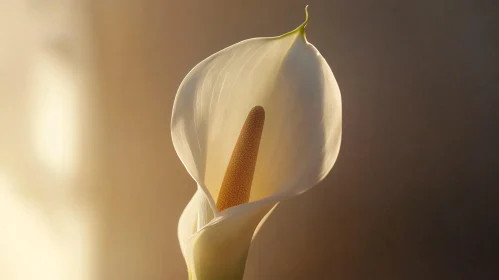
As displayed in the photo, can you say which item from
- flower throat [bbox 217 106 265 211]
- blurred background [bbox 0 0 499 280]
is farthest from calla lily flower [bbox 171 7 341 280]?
blurred background [bbox 0 0 499 280]

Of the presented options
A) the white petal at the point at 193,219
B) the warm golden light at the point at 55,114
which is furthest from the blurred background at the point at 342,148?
the white petal at the point at 193,219

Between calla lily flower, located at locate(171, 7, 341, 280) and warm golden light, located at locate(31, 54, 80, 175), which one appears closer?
calla lily flower, located at locate(171, 7, 341, 280)

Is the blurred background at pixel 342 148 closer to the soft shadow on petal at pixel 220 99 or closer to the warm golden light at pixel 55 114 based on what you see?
the warm golden light at pixel 55 114

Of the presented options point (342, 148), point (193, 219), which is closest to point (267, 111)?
point (193, 219)

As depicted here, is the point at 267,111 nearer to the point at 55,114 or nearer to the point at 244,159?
the point at 244,159

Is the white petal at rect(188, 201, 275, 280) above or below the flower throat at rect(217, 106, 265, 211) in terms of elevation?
below

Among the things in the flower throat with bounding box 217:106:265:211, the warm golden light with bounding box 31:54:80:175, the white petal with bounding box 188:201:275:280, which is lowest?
the white petal with bounding box 188:201:275:280

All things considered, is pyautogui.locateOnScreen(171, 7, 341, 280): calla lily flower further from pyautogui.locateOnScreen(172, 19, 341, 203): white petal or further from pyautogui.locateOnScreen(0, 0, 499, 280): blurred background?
pyautogui.locateOnScreen(0, 0, 499, 280): blurred background

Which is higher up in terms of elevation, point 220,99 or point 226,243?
point 220,99
